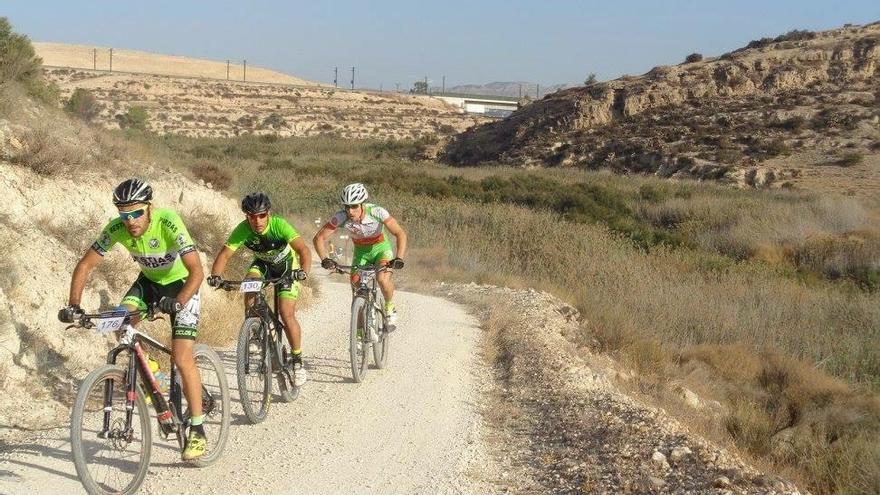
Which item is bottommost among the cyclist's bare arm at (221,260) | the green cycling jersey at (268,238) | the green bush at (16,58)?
Result: the cyclist's bare arm at (221,260)

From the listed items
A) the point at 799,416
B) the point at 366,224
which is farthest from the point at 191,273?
the point at 799,416

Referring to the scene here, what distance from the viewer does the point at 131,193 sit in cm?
558

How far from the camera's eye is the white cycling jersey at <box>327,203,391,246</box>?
9344mm

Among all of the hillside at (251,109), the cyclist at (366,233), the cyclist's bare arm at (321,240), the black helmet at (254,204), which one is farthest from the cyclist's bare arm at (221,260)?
the hillside at (251,109)

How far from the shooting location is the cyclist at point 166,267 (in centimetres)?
574

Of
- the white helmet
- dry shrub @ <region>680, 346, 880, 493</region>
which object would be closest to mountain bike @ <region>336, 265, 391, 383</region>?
the white helmet

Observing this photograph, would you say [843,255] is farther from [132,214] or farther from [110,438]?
[110,438]

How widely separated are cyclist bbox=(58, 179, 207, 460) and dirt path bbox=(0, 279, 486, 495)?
0.48 m

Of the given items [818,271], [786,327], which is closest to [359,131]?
[818,271]

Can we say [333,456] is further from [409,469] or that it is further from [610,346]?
[610,346]

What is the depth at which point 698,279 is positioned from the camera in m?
19.1

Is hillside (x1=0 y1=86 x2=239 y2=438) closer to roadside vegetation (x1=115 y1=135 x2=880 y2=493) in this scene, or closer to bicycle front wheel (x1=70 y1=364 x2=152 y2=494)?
bicycle front wheel (x1=70 y1=364 x2=152 y2=494)

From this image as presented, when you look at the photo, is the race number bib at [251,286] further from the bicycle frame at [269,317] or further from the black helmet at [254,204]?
the black helmet at [254,204]

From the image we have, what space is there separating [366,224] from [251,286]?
254 centimetres
